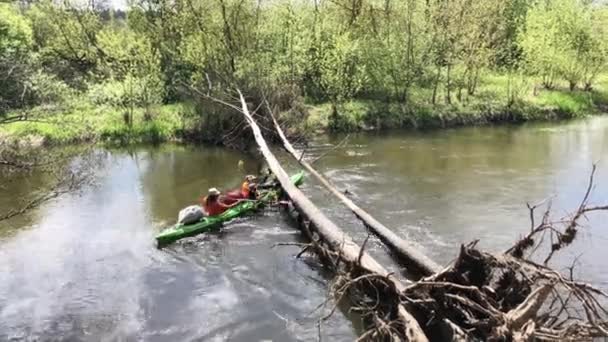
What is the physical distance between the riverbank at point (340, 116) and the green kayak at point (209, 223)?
9474mm

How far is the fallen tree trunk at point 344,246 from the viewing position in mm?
8234

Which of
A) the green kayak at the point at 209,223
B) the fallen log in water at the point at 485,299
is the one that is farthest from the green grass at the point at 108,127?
the fallen log in water at the point at 485,299

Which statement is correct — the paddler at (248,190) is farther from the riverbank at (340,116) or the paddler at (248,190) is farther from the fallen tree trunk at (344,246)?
the riverbank at (340,116)

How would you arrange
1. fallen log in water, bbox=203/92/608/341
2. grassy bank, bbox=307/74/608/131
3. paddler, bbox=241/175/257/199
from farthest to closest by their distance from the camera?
grassy bank, bbox=307/74/608/131
paddler, bbox=241/175/257/199
fallen log in water, bbox=203/92/608/341

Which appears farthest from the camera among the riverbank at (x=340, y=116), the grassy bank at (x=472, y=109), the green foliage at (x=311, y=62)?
the grassy bank at (x=472, y=109)

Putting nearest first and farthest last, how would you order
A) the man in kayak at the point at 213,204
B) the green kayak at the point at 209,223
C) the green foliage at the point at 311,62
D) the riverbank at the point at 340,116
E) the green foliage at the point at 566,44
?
the green kayak at the point at 209,223 → the man in kayak at the point at 213,204 → the riverbank at the point at 340,116 → the green foliage at the point at 311,62 → the green foliage at the point at 566,44

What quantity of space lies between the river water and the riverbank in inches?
90.0

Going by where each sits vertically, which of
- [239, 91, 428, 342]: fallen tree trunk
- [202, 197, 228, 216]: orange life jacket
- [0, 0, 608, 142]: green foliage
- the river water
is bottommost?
the river water

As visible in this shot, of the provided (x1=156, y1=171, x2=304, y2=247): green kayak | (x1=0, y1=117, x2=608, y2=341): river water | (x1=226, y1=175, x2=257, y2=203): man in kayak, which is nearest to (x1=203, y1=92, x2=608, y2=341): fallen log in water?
(x1=0, y1=117, x2=608, y2=341): river water

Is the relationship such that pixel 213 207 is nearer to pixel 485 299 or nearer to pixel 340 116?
pixel 485 299

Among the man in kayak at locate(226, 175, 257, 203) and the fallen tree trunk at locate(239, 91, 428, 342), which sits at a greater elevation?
the fallen tree trunk at locate(239, 91, 428, 342)

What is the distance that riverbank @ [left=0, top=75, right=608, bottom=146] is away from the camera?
27406 mm

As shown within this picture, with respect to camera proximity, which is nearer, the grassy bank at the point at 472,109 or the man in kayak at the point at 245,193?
the man in kayak at the point at 245,193

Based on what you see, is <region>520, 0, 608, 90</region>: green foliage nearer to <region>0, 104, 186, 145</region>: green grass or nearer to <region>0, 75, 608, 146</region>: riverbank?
<region>0, 75, 608, 146</region>: riverbank
